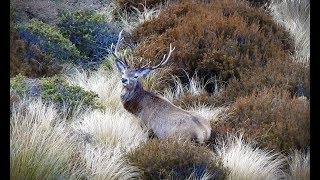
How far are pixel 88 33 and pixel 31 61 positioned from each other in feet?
7.38

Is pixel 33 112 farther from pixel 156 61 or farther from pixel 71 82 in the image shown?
pixel 156 61

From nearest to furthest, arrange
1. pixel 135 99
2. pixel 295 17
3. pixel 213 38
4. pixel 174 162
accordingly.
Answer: pixel 174 162, pixel 135 99, pixel 213 38, pixel 295 17

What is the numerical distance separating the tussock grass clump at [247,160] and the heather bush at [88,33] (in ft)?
15.3

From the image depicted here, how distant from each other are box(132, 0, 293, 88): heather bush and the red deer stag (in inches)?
81.6

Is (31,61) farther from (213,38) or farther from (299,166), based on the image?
(299,166)

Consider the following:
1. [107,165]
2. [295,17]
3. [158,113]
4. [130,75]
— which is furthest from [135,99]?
[295,17]

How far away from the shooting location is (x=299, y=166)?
27.3 feet

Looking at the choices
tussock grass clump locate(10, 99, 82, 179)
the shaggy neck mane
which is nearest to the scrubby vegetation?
tussock grass clump locate(10, 99, 82, 179)

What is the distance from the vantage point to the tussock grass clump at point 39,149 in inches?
267

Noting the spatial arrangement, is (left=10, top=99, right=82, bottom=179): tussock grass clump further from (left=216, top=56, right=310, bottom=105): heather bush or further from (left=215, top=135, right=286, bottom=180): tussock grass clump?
(left=216, top=56, right=310, bottom=105): heather bush

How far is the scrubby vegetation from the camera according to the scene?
750cm

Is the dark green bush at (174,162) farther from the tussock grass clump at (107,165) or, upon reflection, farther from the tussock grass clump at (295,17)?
the tussock grass clump at (295,17)
